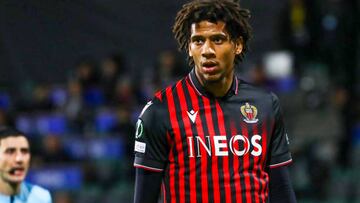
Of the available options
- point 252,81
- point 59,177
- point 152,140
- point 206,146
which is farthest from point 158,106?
point 252,81

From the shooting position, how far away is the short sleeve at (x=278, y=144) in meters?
3.42

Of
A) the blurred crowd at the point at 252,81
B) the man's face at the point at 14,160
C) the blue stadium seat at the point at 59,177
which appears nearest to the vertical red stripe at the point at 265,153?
the man's face at the point at 14,160

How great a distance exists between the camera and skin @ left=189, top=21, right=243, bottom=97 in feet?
10.7

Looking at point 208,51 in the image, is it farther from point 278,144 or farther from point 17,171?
point 17,171

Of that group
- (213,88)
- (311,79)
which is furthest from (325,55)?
(213,88)

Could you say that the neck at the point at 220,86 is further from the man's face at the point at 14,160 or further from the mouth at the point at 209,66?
the man's face at the point at 14,160

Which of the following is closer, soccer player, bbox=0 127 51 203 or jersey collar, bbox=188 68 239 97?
jersey collar, bbox=188 68 239 97

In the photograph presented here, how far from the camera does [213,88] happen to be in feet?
11.1

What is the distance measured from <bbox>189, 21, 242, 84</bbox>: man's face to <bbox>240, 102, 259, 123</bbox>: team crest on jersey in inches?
6.2

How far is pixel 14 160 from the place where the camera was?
15.8 feet

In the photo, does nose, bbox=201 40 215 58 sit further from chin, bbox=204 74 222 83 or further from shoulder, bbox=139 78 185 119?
shoulder, bbox=139 78 185 119

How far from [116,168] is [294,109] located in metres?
2.20

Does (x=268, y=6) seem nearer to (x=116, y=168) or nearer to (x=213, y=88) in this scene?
(x=116, y=168)

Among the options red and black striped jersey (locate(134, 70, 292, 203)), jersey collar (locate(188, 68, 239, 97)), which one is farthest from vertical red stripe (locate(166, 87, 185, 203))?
jersey collar (locate(188, 68, 239, 97))
